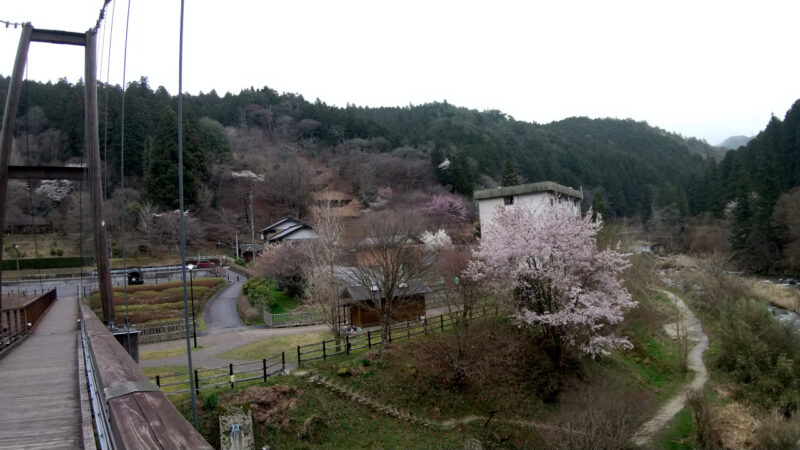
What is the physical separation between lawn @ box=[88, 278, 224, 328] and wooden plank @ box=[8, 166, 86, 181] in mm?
12757

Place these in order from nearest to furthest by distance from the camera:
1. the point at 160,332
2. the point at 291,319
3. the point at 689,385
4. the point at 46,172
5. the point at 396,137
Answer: the point at 46,172 → the point at 689,385 → the point at 160,332 → the point at 291,319 → the point at 396,137

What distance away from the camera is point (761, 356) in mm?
19703

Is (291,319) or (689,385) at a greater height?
(291,319)

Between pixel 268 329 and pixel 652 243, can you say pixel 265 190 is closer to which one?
pixel 268 329

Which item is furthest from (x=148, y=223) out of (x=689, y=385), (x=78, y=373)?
(x=689, y=385)

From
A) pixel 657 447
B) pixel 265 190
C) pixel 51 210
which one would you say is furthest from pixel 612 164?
pixel 51 210

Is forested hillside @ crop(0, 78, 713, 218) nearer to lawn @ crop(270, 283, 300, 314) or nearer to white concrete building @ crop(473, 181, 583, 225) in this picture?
white concrete building @ crop(473, 181, 583, 225)

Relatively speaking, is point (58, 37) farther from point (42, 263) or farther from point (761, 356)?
point (42, 263)

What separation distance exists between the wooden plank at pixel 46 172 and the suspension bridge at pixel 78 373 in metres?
0.03

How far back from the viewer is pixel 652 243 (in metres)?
60.2

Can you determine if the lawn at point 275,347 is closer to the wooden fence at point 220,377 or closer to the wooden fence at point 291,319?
the wooden fence at point 220,377

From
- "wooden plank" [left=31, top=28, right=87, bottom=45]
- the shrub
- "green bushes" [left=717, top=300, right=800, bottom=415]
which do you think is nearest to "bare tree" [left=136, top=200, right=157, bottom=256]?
"wooden plank" [left=31, top=28, right=87, bottom=45]

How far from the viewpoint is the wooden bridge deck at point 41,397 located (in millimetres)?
5164

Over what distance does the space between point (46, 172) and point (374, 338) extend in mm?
13650
